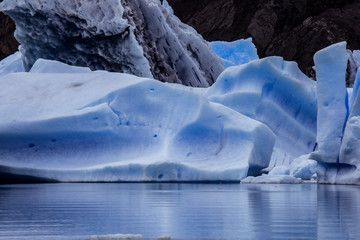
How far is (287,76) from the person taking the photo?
9836 mm

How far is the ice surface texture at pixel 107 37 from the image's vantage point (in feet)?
38.1

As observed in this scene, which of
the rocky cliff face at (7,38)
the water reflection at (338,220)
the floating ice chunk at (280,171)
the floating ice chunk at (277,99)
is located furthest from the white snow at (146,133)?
the rocky cliff face at (7,38)

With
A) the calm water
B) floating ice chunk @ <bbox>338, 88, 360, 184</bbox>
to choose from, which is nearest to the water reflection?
the calm water

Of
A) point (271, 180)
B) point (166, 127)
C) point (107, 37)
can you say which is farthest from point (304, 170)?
point (107, 37)

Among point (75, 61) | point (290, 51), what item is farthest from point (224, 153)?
point (290, 51)

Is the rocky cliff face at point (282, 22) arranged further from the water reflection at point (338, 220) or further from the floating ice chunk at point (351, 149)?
the water reflection at point (338, 220)

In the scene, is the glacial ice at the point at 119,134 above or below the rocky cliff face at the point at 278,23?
below

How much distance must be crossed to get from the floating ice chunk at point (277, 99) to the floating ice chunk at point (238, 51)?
6293 millimetres

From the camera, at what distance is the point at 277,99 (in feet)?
→ 32.4

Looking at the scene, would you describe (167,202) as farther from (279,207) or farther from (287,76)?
(287,76)

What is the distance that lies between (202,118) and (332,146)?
168 cm

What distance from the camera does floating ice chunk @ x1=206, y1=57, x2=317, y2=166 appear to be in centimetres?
959

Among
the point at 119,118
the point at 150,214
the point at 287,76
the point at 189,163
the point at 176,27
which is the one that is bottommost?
the point at 150,214

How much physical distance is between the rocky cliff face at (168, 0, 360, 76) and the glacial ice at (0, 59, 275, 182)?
18760 millimetres
